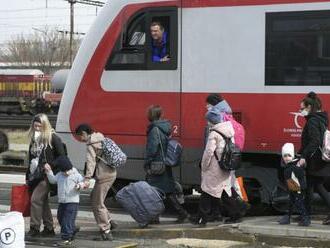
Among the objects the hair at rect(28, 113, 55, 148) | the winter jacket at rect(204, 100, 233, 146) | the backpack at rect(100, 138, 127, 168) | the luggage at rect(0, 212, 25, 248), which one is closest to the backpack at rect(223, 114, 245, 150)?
the winter jacket at rect(204, 100, 233, 146)

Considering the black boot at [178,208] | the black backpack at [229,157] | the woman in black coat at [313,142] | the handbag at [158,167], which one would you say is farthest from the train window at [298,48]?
the black boot at [178,208]

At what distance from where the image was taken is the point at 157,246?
7.61 metres

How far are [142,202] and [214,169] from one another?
1.02 m

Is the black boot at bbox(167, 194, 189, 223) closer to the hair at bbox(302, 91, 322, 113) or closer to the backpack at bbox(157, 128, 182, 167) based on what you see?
the backpack at bbox(157, 128, 182, 167)

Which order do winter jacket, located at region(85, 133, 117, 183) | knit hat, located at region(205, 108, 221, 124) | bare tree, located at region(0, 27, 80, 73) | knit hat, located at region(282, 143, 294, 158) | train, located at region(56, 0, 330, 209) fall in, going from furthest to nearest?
bare tree, located at region(0, 27, 80, 73) < train, located at region(56, 0, 330, 209) < knit hat, located at region(205, 108, 221, 124) < knit hat, located at region(282, 143, 294, 158) < winter jacket, located at region(85, 133, 117, 183)

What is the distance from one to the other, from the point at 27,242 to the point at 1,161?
41.1ft

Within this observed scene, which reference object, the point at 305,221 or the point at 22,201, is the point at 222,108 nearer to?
the point at 305,221

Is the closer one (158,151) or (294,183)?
(294,183)

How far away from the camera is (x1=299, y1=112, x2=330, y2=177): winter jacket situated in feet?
25.5

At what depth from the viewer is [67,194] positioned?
760cm

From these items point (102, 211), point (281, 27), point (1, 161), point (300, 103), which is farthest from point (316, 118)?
point (1, 161)

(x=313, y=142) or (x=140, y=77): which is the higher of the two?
(x=140, y=77)

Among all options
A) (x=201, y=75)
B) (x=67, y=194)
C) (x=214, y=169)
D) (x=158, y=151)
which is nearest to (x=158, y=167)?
(x=158, y=151)

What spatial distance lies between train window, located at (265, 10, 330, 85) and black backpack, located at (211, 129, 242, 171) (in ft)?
4.03
